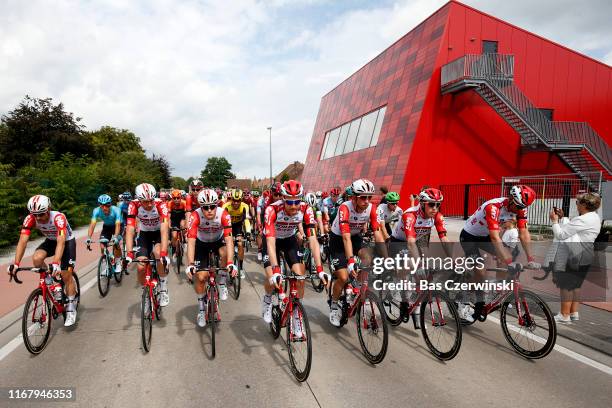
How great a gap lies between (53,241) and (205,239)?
7.82 feet

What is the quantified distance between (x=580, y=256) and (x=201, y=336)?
17.5 ft

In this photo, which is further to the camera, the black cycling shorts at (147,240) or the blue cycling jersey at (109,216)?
the blue cycling jersey at (109,216)

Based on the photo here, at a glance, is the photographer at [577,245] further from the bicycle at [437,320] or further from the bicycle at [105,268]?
the bicycle at [105,268]

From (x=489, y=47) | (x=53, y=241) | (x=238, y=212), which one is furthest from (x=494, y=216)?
(x=489, y=47)

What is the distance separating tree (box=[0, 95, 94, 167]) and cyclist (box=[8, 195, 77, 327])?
1124 inches

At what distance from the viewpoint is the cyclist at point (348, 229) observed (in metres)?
4.60

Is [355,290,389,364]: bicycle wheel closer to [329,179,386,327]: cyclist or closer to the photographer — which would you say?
[329,179,386,327]: cyclist

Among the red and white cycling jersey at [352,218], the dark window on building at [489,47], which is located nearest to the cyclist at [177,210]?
the red and white cycling jersey at [352,218]

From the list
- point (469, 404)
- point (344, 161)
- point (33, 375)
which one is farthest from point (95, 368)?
point (344, 161)

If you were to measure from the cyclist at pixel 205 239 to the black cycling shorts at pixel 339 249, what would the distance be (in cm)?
142

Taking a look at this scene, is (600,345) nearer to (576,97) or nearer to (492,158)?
(492,158)

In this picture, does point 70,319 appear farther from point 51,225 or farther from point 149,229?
point 149,229

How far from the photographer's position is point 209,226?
17.0ft

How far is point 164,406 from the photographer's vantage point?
325 cm
